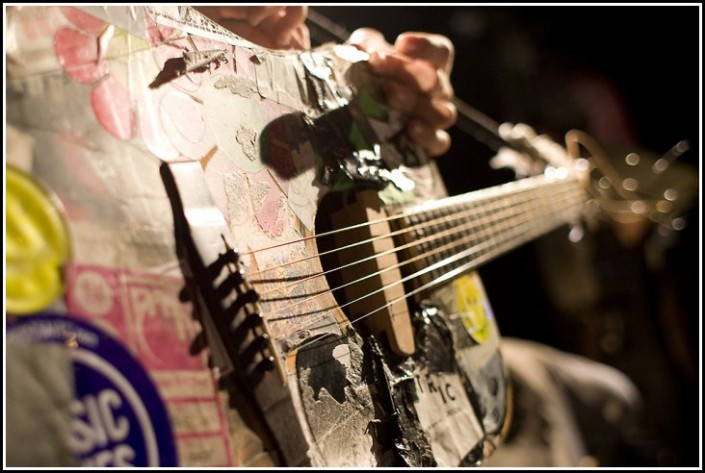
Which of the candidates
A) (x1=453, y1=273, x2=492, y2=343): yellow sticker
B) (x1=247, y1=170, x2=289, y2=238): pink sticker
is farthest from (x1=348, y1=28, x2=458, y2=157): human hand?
(x1=247, y1=170, x2=289, y2=238): pink sticker

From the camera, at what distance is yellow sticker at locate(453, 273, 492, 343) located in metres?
0.88

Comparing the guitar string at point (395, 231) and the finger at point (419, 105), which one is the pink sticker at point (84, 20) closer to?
the guitar string at point (395, 231)

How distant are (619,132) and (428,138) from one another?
1.64 meters

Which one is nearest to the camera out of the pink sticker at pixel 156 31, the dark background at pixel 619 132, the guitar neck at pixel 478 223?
the pink sticker at pixel 156 31

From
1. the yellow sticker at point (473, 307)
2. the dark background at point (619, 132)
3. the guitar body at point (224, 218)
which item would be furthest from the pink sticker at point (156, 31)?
the dark background at point (619, 132)

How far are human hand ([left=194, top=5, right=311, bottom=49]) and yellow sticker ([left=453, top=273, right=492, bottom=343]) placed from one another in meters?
0.44

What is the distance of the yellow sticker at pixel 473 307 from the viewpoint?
88 centimetres

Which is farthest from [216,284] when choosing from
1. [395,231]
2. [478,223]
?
[478,223]

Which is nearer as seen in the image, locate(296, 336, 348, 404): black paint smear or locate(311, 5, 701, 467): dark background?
locate(296, 336, 348, 404): black paint smear

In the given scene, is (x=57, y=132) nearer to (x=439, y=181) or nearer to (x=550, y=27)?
(x=439, y=181)

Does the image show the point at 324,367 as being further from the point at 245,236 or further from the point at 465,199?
the point at 465,199

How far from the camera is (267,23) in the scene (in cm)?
70

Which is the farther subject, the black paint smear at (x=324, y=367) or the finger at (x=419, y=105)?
the finger at (x=419, y=105)

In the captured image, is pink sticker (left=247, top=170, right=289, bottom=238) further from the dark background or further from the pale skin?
the dark background
